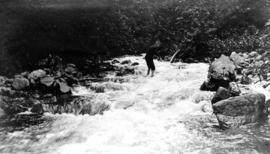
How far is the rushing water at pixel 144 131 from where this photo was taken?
28.0 ft

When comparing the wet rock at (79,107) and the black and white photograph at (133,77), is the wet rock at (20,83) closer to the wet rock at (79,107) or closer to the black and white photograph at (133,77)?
the black and white photograph at (133,77)

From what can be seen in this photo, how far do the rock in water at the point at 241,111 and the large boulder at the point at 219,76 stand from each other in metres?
2.85

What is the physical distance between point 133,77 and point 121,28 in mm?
7095

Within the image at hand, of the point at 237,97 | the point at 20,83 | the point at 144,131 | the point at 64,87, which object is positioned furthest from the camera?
the point at 20,83

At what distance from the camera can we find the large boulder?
1284cm

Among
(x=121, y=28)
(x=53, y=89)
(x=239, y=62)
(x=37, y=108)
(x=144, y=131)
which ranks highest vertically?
(x=121, y=28)

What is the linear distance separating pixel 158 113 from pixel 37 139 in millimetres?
3893

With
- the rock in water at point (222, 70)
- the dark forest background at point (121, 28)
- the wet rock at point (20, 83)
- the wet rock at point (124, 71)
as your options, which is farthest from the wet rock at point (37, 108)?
the rock in water at point (222, 70)

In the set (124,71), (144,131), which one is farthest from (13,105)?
(124,71)

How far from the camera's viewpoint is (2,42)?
17406 millimetres

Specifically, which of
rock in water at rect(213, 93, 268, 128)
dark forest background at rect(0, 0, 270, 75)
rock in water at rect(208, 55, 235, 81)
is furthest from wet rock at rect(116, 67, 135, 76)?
rock in water at rect(213, 93, 268, 128)

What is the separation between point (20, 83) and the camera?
14.0 meters

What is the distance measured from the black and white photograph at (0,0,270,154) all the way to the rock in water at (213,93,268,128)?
0.03 metres

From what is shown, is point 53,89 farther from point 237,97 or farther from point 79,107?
point 237,97
